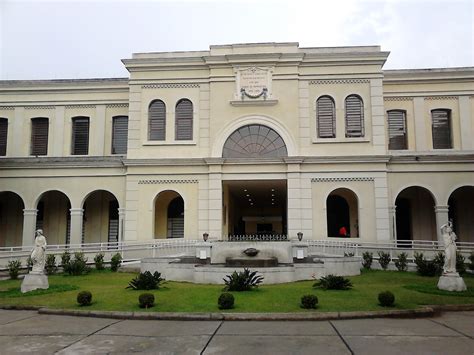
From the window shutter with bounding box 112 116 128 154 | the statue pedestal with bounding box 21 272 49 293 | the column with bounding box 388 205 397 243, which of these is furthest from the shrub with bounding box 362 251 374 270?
the window shutter with bounding box 112 116 128 154

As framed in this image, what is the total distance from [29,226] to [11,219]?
12.9ft

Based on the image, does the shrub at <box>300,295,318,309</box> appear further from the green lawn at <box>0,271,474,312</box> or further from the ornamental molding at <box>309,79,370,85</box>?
the ornamental molding at <box>309,79,370,85</box>

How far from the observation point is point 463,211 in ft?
98.9

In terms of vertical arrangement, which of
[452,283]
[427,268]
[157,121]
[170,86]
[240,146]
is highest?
[170,86]

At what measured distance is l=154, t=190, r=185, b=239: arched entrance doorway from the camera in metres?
29.7

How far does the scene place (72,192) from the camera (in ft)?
95.8

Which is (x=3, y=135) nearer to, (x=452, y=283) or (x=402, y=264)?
(x=402, y=264)

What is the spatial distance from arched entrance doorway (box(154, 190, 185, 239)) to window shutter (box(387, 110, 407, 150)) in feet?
48.5

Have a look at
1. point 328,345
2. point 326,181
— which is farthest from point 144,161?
point 328,345

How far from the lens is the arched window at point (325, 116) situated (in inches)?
1107

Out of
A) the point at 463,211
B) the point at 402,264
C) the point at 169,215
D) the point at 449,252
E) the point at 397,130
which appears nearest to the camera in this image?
the point at 449,252

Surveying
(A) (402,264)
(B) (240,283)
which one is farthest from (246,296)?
(A) (402,264)

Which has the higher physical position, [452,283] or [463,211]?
[463,211]

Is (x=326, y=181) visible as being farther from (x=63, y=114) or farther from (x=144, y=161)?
(x=63, y=114)
